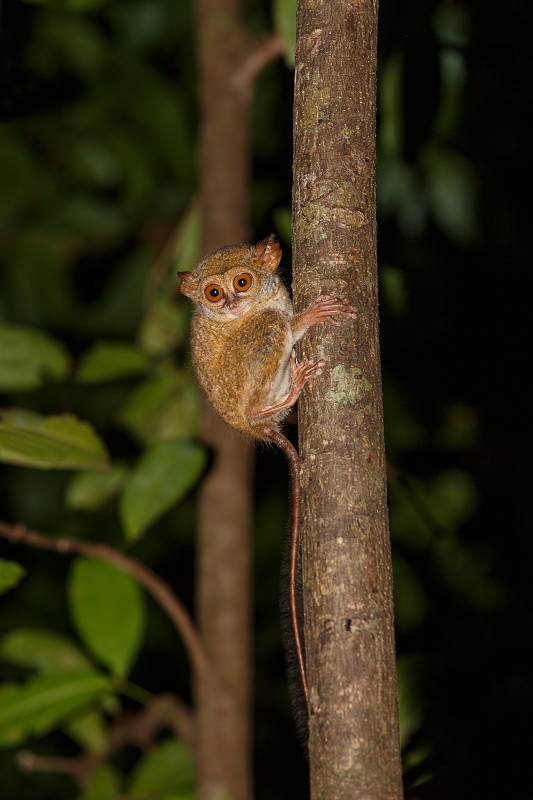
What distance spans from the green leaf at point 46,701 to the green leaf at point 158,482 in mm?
603

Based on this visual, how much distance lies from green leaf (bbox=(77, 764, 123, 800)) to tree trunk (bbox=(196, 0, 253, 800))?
0.80 metres

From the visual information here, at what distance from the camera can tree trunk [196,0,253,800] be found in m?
3.06

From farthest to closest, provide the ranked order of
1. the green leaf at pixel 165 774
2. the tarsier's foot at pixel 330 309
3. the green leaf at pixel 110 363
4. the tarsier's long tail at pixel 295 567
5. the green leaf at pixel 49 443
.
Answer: the green leaf at pixel 110 363 → the green leaf at pixel 165 774 → the green leaf at pixel 49 443 → the tarsier's long tail at pixel 295 567 → the tarsier's foot at pixel 330 309

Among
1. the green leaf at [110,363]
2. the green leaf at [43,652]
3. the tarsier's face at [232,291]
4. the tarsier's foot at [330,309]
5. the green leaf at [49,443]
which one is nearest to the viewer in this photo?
the tarsier's foot at [330,309]

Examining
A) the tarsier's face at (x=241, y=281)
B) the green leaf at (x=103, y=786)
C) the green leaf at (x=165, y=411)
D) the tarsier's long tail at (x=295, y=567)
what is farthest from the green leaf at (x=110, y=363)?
the tarsier's long tail at (x=295, y=567)

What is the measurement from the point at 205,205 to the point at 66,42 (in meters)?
2.43

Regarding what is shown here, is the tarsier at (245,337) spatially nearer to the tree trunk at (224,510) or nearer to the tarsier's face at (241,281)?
the tarsier's face at (241,281)

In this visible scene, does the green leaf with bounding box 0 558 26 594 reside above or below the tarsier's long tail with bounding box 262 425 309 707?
above

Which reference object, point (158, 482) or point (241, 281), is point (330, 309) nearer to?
point (241, 281)

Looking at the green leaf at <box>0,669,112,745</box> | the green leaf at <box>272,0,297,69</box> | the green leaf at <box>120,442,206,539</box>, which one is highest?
the green leaf at <box>272,0,297,69</box>

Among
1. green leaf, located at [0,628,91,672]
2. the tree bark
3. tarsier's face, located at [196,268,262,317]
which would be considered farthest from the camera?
green leaf, located at [0,628,91,672]

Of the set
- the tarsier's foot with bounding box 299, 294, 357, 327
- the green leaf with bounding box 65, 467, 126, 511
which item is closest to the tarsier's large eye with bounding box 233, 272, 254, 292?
the tarsier's foot with bounding box 299, 294, 357, 327

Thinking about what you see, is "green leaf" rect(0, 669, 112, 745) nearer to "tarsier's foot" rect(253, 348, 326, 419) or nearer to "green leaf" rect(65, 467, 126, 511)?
"green leaf" rect(65, 467, 126, 511)

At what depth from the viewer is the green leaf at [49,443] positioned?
90.1 inches
